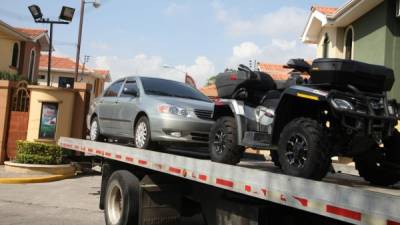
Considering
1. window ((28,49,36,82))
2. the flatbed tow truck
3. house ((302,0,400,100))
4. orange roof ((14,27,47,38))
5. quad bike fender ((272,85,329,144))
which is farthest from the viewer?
window ((28,49,36,82))

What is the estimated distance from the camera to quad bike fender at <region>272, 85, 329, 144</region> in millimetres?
4589

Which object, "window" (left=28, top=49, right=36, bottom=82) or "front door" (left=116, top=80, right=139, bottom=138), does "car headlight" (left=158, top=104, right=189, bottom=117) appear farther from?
"window" (left=28, top=49, right=36, bottom=82)

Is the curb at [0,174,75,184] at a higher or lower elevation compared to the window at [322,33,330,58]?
lower

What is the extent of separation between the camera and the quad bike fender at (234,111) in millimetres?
5562

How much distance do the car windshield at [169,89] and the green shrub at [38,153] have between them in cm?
735

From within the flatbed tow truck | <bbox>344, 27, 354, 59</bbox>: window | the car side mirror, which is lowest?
the flatbed tow truck

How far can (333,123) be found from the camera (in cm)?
461

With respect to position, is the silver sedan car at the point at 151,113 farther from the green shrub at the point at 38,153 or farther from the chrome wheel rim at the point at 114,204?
the green shrub at the point at 38,153

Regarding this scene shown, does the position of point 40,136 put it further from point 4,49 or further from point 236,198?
point 4,49

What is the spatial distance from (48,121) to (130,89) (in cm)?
899

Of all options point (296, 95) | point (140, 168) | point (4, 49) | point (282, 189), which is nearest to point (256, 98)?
point (296, 95)

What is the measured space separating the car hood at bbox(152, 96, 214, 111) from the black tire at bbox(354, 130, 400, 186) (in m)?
3.27

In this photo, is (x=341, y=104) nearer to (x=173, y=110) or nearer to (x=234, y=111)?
(x=234, y=111)

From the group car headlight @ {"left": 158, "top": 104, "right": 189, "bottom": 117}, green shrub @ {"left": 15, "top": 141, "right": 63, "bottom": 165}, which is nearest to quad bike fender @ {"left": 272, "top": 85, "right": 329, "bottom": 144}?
car headlight @ {"left": 158, "top": 104, "right": 189, "bottom": 117}
